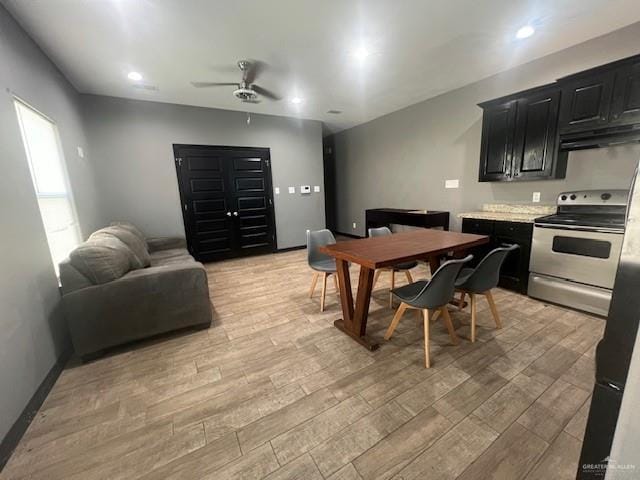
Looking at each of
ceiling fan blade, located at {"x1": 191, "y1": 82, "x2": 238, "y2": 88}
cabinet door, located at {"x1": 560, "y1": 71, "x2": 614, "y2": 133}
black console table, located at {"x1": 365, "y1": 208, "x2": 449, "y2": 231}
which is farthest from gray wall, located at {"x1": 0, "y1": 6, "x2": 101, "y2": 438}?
cabinet door, located at {"x1": 560, "y1": 71, "x2": 614, "y2": 133}

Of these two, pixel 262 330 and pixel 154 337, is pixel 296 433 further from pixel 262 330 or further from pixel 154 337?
pixel 154 337

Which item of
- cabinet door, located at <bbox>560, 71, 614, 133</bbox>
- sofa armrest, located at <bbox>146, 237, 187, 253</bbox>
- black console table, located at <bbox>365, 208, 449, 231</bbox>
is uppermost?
cabinet door, located at <bbox>560, 71, 614, 133</bbox>

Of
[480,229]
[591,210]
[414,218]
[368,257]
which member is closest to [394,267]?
[368,257]

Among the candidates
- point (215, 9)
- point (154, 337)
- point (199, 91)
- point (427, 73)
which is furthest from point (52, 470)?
point (427, 73)

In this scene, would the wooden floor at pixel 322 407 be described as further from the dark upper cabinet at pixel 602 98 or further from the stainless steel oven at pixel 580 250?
the dark upper cabinet at pixel 602 98

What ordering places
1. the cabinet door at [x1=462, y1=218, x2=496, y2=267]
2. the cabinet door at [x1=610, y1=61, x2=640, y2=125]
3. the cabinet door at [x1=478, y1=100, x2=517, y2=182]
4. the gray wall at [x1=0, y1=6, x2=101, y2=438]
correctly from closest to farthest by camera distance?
the gray wall at [x1=0, y1=6, x2=101, y2=438] → the cabinet door at [x1=610, y1=61, x2=640, y2=125] → the cabinet door at [x1=478, y1=100, x2=517, y2=182] → the cabinet door at [x1=462, y1=218, x2=496, y2=267]

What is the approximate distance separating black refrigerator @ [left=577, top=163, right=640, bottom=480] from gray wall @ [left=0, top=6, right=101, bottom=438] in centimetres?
242

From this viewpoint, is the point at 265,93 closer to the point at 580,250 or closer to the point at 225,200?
the point at 225,200

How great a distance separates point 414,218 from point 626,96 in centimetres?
247

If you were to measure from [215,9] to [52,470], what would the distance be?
3.10 m

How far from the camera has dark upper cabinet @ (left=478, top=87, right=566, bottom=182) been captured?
2.74 meters

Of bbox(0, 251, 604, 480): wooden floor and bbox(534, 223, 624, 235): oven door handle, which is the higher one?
bbox(534, 223, 624, 235): oven door handle

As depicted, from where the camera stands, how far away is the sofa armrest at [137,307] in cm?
202

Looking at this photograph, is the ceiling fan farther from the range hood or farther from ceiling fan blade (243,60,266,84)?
the range hood
